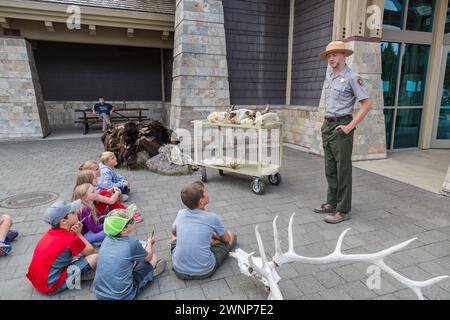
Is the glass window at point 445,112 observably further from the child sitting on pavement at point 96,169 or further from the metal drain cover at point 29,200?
the metal drain cover at point 29,200

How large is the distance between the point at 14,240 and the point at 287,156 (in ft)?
20.1

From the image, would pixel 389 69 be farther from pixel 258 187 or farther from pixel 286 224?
pixel 286 224

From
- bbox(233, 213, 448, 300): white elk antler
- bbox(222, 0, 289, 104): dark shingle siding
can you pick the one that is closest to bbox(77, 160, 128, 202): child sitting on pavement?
bbox(233, 213, 448, 300): white elk antler

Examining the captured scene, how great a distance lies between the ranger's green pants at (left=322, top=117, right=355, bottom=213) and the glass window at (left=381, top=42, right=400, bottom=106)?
4928 millimetres

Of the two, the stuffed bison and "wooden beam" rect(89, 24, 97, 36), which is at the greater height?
"wooden beam" rect(89, 24, 97, 36)

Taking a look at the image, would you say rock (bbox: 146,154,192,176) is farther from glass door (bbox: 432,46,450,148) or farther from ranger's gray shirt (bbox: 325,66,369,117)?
glass door (bbox: 432,46,450,148)

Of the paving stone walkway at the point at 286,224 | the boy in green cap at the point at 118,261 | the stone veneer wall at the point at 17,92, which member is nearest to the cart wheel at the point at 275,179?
the paving stone walkway at the point at 286,224

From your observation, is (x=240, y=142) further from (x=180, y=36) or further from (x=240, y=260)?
(x=240, y=260)

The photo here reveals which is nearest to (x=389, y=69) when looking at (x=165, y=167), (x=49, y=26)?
(x=165, y=167)

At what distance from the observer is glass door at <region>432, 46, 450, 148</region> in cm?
802

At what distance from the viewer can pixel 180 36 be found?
8.57 metres

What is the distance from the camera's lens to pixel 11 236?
3.53 metres

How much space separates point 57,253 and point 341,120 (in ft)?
11.1

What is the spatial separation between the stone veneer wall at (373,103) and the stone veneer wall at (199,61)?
348 centimetres
